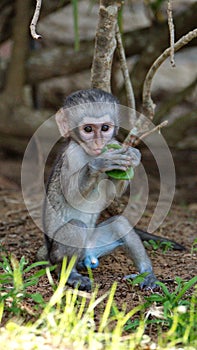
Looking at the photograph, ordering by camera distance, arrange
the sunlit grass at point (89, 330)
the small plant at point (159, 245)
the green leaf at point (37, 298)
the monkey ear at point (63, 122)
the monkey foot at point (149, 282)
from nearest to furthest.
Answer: the sunlit grass at point (89, 330) → the green leaf at point (37, 298) → the monkey foot at point (149, 282) → the monkey ear at point (63, 122) → the small plant at point (159, 245)

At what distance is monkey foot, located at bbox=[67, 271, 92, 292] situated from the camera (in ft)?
14.4

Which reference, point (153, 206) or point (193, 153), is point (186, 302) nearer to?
point (153, 206)

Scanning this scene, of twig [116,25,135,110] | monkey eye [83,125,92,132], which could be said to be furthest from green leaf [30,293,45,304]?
twig [116,25,135,110]

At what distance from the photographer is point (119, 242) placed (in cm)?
479

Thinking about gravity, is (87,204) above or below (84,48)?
below

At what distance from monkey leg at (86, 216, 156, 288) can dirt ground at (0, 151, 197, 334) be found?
0.14 meters

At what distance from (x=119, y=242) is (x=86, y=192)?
463 mm

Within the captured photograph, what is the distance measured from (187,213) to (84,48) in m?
2.14

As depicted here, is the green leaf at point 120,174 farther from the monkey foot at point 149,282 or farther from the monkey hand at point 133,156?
the monkey foot at point 149,282

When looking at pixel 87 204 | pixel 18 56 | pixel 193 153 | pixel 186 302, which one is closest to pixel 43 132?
pixel 18 56

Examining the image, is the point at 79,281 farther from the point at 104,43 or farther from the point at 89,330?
the point at 104,43

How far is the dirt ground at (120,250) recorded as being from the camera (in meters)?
4.37

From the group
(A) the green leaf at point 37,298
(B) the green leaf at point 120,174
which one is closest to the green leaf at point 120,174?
(B) the green leaf at point 120,174

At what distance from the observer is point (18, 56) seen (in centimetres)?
742
